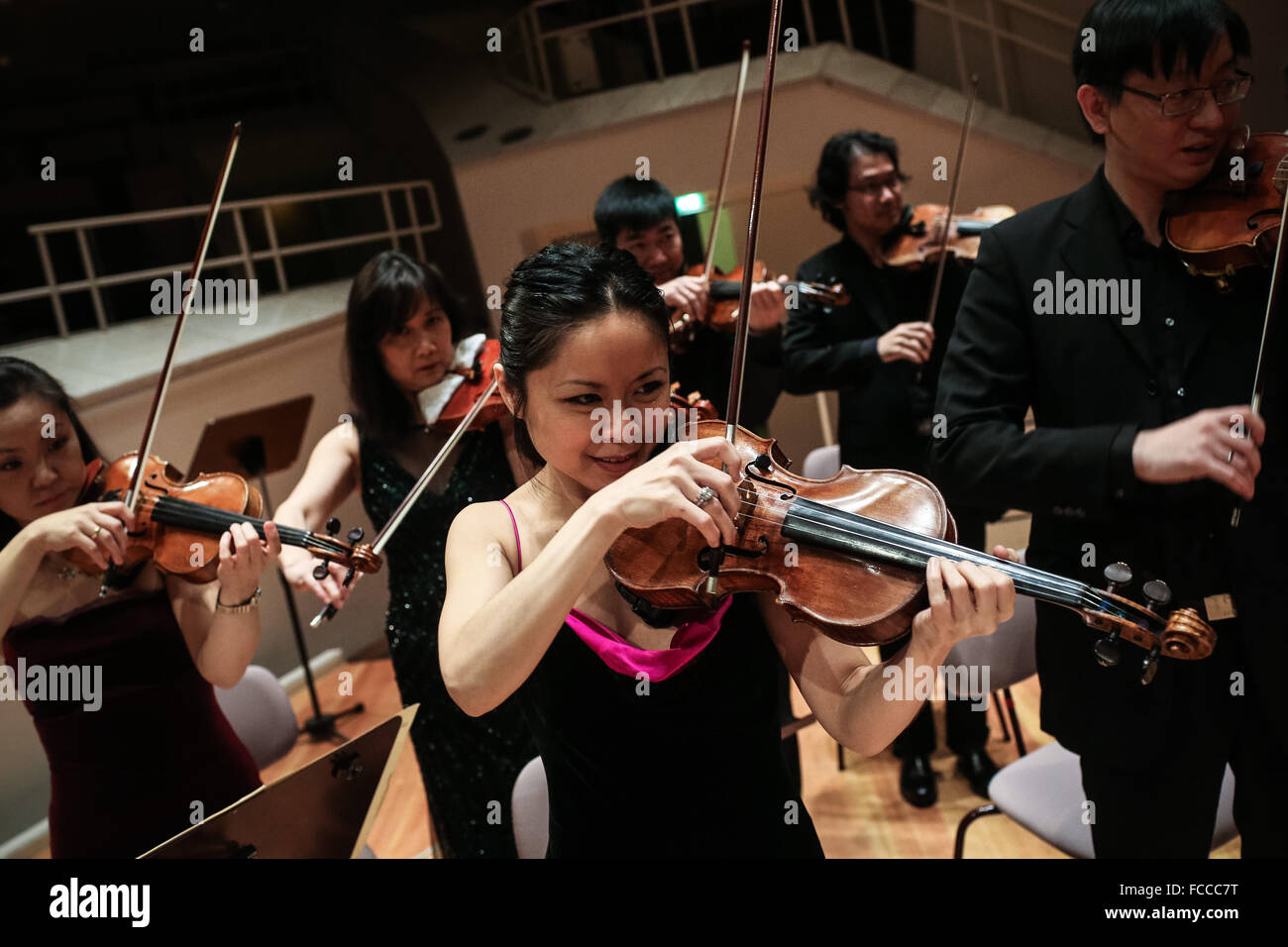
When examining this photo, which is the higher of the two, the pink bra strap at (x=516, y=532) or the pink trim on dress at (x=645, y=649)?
the pink bra strap at (x=516, y=532)

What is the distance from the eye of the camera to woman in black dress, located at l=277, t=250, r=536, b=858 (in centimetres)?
187

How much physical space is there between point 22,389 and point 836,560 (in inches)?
50.3

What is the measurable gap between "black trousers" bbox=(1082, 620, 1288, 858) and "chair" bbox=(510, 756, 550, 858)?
2.57ft

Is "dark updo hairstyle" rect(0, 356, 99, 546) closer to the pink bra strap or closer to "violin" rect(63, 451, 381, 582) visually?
"violin" rect(63, 451, 381, 582)

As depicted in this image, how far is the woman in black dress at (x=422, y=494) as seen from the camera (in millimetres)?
1872

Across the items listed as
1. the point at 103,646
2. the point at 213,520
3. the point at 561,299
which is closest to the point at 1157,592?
the point at 561,299

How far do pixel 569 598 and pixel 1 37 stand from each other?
420 cm

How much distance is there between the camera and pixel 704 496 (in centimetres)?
91

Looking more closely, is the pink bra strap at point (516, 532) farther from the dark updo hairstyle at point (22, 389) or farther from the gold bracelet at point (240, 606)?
the dark updo hairstyle at point (22, 389)

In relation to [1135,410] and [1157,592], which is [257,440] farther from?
[1157,592]

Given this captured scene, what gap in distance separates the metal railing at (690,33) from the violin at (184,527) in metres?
1.31

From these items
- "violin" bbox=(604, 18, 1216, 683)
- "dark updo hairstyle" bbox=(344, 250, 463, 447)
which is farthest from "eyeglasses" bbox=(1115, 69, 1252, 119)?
"dark updo hairstyle" bbox=(344, 250, 463, 447)

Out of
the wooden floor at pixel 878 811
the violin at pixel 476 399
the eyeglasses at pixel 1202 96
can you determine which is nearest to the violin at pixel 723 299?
the violin at pixel 476 399
